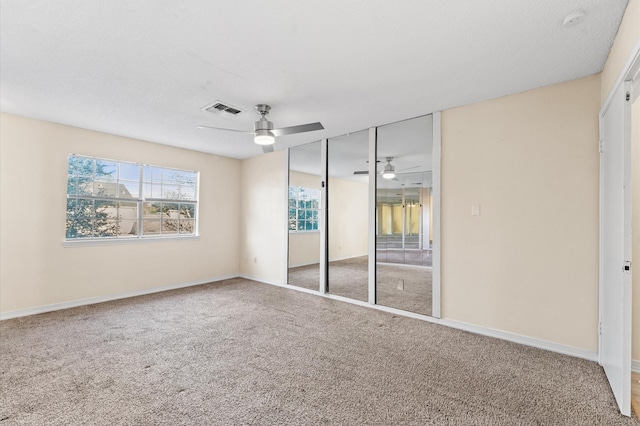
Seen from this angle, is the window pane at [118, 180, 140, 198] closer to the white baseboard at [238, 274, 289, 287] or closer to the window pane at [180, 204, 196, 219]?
the window pane at [180, 204, 196, 219]

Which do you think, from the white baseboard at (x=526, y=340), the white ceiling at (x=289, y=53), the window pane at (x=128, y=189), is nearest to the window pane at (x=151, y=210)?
the window pane at (x=128, y=189)

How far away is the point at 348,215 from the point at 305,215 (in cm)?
82

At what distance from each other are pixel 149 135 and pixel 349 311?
4.07 metres

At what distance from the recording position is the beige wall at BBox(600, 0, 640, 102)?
167 centimetres

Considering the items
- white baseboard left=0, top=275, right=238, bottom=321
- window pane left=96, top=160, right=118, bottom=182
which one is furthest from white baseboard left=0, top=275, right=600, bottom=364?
window pane left=96, top=160, right=118, bottom=182

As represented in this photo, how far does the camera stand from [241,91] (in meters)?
3.03

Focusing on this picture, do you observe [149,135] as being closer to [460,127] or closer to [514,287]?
[460,127]

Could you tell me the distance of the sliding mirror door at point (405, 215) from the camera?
12.5 ft

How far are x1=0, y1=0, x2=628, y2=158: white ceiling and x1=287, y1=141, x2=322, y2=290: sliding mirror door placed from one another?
5.52ft

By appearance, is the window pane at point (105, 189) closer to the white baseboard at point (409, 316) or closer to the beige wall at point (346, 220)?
the white baseboard at point (409, 316)

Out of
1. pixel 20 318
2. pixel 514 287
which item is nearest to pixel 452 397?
pixel 514 287

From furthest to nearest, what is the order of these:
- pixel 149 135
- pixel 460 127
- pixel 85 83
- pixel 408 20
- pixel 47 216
Answer: pixel 149 135
pixel 47 216
pixel 460 127
pixel 85 83
pixel 408 20

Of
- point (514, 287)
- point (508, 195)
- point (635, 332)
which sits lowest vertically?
point (635, 332)

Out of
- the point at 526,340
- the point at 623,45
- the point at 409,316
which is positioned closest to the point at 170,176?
the point at 409,316
